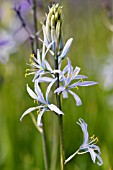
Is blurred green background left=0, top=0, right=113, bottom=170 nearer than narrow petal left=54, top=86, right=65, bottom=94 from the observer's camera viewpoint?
No

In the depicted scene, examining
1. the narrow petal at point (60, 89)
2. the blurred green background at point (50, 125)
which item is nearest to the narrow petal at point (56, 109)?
the narrow petal at point (60, 89)

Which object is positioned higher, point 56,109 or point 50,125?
point 56,109

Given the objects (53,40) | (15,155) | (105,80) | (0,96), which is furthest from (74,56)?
(53,40)

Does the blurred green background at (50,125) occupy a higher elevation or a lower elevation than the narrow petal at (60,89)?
lower

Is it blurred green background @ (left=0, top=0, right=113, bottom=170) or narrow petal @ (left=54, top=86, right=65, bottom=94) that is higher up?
narrow petal @ (left=54, top=86, right=65, bottom=94)

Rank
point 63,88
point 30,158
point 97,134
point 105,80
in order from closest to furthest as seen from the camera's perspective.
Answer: point 63,88 < point 30,158 < point 97,134 < point 105,80

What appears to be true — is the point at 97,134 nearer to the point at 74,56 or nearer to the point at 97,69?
the point at 97,69

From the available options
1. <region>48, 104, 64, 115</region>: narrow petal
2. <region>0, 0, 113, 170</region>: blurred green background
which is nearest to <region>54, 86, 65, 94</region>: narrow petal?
<region>48, 104, 64, 115</region>: narrow petal

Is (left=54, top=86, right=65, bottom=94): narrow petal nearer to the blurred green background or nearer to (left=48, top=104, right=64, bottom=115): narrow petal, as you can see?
(left=48, top=104, right=64, bottom=115): narrow petal

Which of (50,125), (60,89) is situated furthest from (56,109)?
(50,125)

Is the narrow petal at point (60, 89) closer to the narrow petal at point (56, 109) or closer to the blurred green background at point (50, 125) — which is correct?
the narrow petal at point (56, 109)

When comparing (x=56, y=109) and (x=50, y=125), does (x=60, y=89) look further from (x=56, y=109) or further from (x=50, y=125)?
(x=50, y=125)
